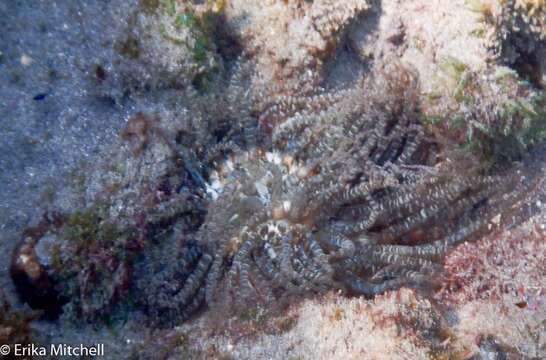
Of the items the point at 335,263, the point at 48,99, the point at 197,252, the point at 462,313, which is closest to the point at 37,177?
the point at 48,99

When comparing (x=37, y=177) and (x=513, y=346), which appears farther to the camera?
(x=37, y=177)

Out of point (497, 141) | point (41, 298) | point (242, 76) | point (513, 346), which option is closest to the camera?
point (513, 346)

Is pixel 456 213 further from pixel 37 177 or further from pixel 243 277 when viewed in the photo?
pixel 37 177

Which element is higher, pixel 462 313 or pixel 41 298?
pixel 41 298

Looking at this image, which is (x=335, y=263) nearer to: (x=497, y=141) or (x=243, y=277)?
(x=243, y=277)

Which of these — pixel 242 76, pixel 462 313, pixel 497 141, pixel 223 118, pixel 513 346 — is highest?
pixel 242 76

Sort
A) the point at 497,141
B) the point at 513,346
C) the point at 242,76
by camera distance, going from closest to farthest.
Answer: the point at 513,346, the point at 497,141, the point at 242,76
